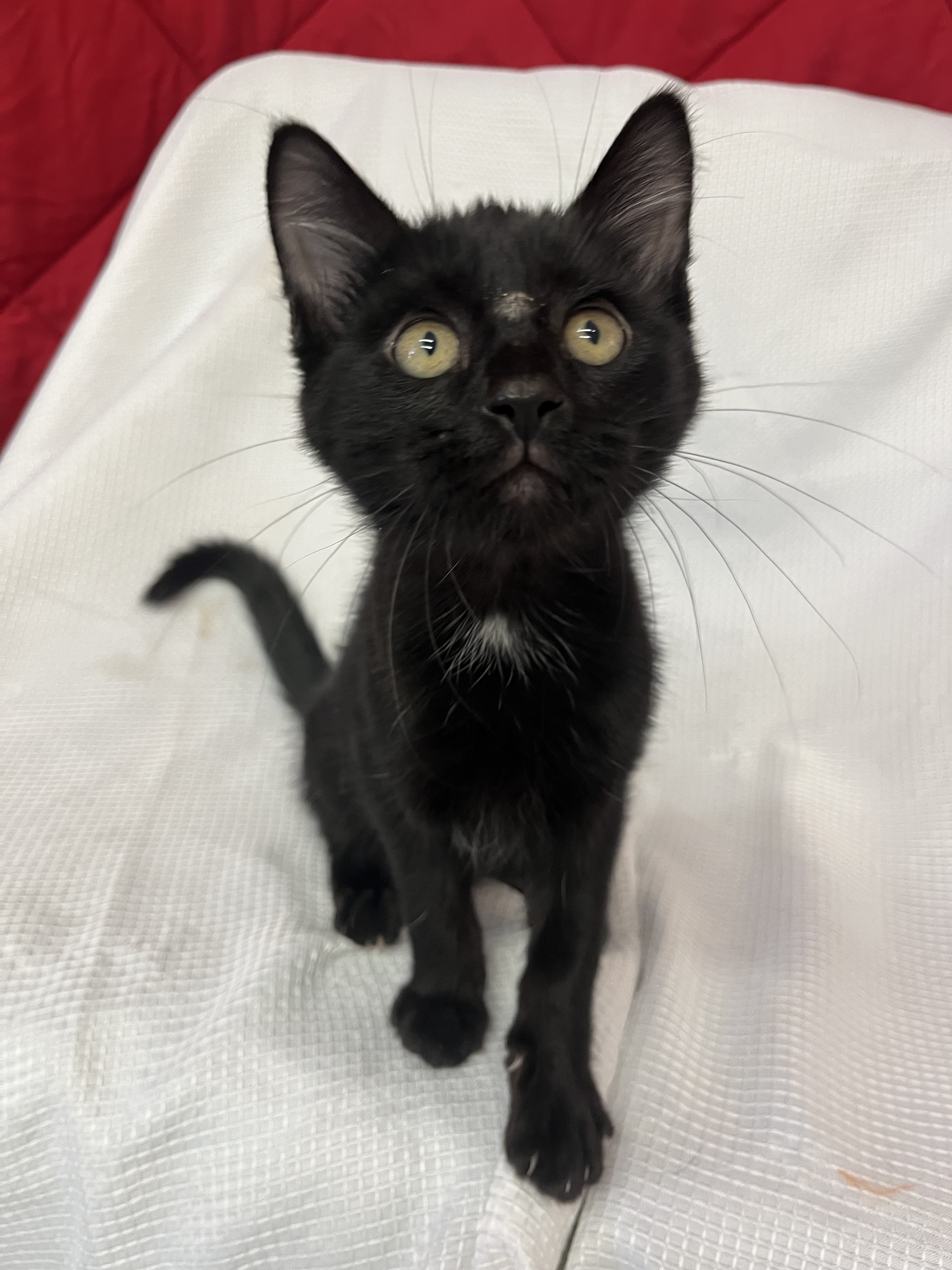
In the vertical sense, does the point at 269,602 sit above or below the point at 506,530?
below

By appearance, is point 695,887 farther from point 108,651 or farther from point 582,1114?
point 108,651

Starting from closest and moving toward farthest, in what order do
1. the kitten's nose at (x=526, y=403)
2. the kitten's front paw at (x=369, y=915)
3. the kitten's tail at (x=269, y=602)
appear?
the kitten's nose at (x=526, y=403)
the kitten's front paw at (x=369, y=915)
the kitten's tail at (x=269, y=602)

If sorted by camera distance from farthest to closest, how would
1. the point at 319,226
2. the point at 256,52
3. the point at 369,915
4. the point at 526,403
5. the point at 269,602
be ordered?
1. the point at 256,52
2. the point at 269,602
3. the point at 369,915
4. the point at 319,226
5. the point at 526,403

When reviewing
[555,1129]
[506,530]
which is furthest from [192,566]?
[555,1129]

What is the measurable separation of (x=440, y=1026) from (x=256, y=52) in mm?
1359

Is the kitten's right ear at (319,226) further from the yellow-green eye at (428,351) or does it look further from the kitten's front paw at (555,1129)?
the kitten's front paw at (555,1129)

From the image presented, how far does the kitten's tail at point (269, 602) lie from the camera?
1.05 m

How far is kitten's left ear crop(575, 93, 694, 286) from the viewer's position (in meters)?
0.66

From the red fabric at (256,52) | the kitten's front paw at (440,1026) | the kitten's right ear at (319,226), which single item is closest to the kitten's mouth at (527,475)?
the kitten's right ear at (319,226)

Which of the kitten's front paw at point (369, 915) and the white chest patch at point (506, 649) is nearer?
the white chest patch at point (506, 649)

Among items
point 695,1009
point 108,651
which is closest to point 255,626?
point 108,651

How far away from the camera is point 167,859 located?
85 centimetres

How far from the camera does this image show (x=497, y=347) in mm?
558

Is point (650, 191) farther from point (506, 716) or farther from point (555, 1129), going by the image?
point (555, 1129)
